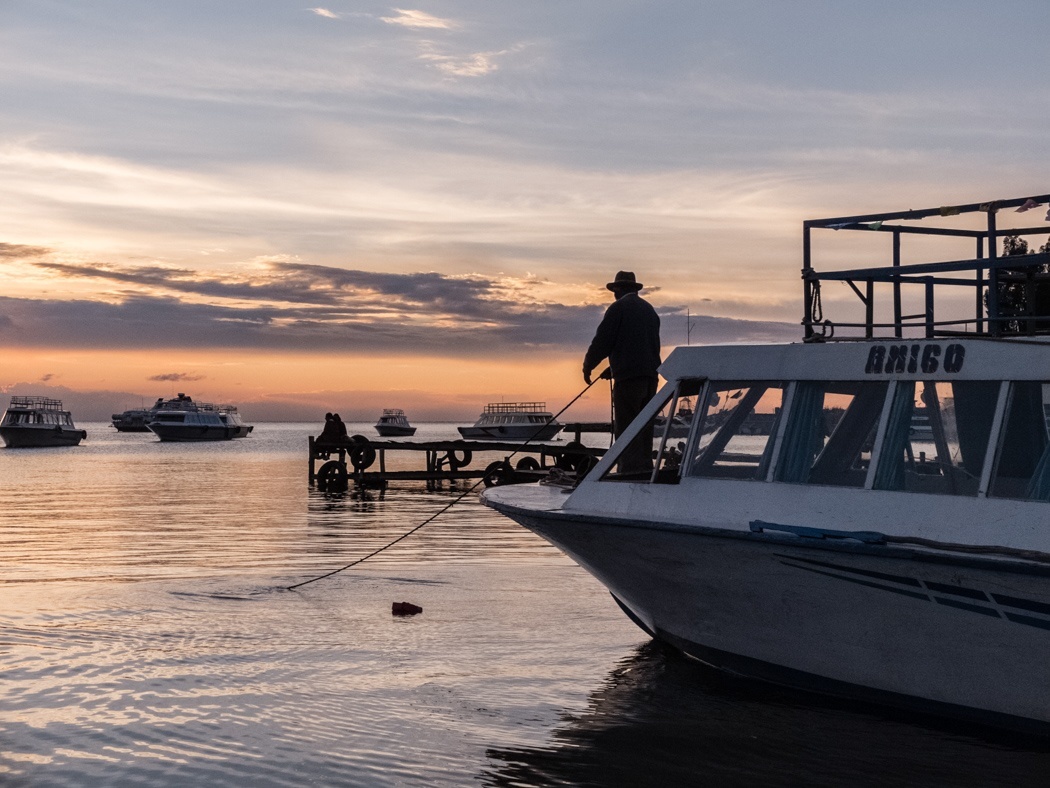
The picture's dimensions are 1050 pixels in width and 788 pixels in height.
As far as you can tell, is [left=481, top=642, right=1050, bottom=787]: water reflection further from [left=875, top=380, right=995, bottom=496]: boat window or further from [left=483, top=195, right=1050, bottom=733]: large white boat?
[left=875, top=380, right=995, bottom=496]: boat window

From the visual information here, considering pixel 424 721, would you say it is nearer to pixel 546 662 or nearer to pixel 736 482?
pixel 546 662

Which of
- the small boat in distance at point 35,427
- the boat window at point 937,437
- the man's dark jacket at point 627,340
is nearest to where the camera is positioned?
the boat window at point 937,437

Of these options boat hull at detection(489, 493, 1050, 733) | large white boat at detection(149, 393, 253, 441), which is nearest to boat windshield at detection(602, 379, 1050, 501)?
boat hull at detection(489, 493, 1050, 733)

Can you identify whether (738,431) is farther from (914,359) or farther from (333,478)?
(333,478)

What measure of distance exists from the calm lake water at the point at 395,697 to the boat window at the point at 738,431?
74.3 inches

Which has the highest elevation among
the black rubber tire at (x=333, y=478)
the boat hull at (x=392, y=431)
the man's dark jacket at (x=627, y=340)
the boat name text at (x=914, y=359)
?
the man's dark jacket at (x=627, y=340)

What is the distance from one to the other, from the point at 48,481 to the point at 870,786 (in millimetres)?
50246

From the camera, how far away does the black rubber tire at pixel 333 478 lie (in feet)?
136

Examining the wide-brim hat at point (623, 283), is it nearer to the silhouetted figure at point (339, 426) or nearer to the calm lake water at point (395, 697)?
the calm lake water at point (395, 697)

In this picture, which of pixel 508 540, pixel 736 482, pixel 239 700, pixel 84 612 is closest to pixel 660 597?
pixel 736 482

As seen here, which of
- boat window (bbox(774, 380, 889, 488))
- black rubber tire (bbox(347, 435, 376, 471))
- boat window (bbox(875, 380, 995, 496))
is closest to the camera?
boat window (bbox(875, 380, 995, 496))

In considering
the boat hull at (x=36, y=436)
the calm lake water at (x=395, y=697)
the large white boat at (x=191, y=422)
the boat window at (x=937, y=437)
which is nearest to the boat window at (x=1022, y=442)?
the boat window at (x=937, y=437)

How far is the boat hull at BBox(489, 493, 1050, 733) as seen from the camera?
26.0 ft

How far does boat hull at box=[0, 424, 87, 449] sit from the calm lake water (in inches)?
3766
